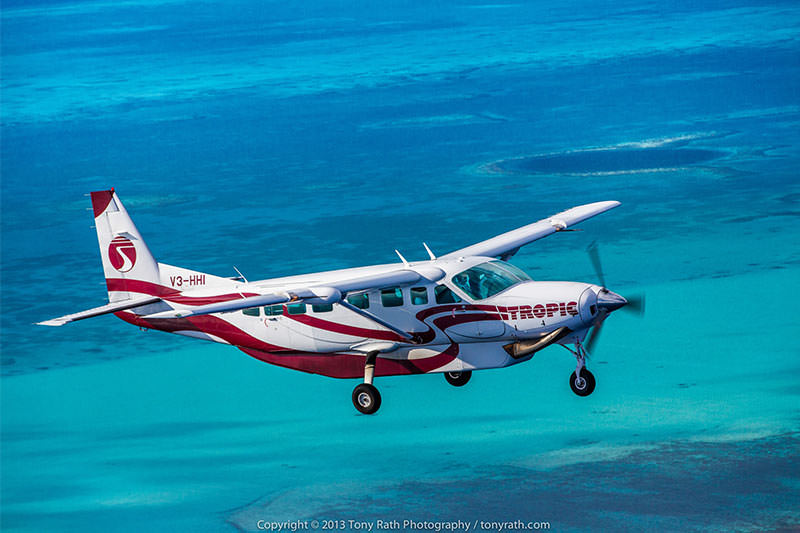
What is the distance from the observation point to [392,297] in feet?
111

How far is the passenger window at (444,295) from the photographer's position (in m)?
33.6

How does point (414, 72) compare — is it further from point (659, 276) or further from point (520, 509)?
point (520, 509)

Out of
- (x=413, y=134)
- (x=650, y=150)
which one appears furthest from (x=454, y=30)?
(x=650, y=150)

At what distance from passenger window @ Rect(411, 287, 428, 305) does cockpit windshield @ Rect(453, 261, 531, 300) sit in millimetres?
865

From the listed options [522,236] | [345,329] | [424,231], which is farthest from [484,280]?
[424,231]

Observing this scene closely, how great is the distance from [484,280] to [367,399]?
4491 millimetres

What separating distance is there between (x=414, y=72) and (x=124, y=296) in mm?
90668

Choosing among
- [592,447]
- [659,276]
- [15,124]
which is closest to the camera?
[592,447]

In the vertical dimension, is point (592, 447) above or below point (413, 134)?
below

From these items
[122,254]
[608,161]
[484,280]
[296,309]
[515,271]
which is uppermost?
[608,161]

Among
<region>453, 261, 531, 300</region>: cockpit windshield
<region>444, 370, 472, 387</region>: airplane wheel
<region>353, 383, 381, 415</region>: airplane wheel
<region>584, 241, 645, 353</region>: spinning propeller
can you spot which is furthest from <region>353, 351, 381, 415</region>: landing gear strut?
<region>584, 241, 645, 353</region>: spinning propeller

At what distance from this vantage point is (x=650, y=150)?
282 ft

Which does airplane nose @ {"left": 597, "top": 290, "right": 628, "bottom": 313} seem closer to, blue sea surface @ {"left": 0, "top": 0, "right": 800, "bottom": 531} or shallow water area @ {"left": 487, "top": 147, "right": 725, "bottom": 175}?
blue sea surface @ {"left": 0, "top": 0, "right": 800, "bottom": 531}

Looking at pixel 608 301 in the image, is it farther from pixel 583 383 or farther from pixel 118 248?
pixel 118 248
